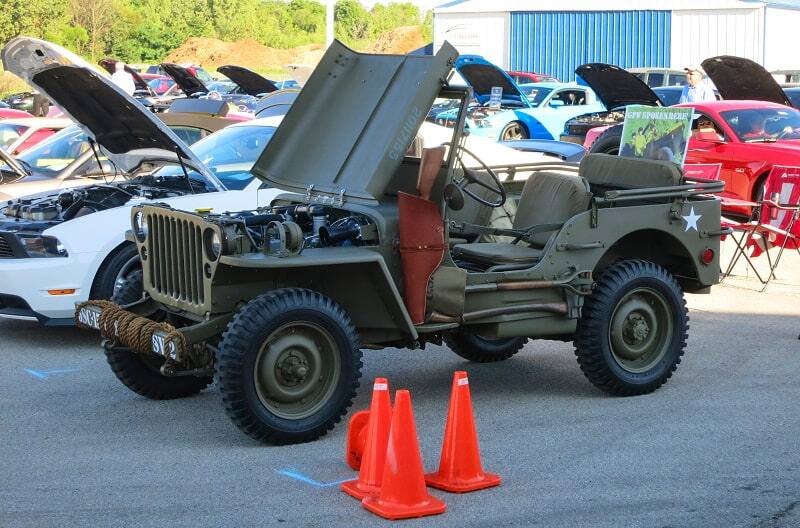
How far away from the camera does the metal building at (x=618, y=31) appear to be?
42.5 meters

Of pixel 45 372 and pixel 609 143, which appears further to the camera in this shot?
pixel 609 143

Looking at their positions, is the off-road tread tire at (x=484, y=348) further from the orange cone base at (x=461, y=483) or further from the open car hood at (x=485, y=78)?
the open car hood at (x=485, y=78)

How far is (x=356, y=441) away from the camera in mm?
5754

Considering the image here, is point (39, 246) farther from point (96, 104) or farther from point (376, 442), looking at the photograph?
point (376, 442)

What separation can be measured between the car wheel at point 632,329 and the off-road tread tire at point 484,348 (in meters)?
1.02

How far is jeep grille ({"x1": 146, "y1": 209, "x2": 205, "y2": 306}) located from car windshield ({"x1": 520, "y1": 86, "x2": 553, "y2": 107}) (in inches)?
668

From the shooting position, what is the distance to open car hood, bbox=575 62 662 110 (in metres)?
18.1

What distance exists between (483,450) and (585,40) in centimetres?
4138

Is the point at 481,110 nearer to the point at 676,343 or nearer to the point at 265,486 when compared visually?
the point at 676,343

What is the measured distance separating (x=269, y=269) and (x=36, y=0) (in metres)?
53.4

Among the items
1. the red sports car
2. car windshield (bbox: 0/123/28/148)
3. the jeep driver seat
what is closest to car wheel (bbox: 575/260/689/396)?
the jeep driver seat

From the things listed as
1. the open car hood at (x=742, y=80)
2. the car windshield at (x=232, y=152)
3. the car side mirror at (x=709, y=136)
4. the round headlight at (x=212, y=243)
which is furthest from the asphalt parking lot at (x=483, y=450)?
the open car hood at (x=742, y=80)

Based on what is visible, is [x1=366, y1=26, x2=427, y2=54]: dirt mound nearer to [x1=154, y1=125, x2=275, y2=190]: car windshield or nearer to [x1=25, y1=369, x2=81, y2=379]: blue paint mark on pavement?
[x1=154, y1=125, x2=275, y2=190]: car windshield

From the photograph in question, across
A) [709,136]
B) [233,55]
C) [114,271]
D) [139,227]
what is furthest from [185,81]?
[233,55]
